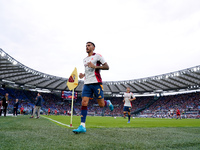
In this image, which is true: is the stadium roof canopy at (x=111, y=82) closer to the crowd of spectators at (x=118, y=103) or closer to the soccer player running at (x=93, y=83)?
the crowd of spectators at (x=118, y=103)

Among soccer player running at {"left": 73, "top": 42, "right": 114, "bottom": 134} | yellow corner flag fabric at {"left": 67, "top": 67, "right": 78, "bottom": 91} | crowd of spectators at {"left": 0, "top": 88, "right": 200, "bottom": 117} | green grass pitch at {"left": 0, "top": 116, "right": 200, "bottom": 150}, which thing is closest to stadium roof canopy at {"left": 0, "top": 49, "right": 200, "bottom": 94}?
crowd of spectators at {"left": 0, "top": 88, "right": 200, "bottom": 117}

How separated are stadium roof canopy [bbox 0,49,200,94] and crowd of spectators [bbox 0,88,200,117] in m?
3.13

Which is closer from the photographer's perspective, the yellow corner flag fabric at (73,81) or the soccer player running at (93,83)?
the soccer player running at (93,83)

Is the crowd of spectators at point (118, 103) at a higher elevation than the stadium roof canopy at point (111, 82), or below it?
below

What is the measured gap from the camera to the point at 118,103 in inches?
2069

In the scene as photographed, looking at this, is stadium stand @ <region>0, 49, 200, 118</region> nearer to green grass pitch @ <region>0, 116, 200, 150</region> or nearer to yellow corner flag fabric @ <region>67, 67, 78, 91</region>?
yellow corner flag fabric @ <region>67, 67, 78, 91</region>

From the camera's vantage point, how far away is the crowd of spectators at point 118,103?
1527 inches

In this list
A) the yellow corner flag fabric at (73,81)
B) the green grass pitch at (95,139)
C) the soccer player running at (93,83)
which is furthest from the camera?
the yellow corner flag fabric at (73,81)

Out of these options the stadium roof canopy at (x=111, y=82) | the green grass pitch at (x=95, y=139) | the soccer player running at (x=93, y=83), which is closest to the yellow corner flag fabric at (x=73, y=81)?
the soccer player running at (x=93, y=83)

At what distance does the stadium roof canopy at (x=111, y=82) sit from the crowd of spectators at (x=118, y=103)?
313 cm

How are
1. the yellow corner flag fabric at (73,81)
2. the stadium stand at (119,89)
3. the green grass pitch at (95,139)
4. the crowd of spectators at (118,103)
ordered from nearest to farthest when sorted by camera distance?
the green grass pitch at (95,139), the yellow corner flag fabric at (73,81), the stadium stand at (119,89), the crowd of spectators at (118,103)

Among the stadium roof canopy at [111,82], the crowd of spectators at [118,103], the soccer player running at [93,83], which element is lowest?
the crowd of spectators at [118,103]

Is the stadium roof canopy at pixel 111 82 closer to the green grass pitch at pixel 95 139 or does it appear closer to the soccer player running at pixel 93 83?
the soccer player running at pixel 93 83

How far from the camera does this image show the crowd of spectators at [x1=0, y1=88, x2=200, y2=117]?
127 ft
